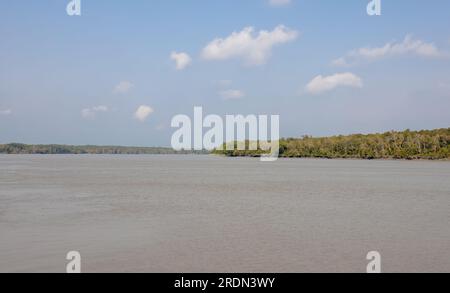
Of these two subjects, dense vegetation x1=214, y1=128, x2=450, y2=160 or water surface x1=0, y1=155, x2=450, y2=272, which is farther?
dense vegetation x1=214, y1=128, x2=450, y2=160

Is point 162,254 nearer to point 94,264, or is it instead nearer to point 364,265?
point 94,264

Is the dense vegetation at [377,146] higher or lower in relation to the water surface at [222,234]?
higher

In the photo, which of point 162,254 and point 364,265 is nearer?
point 364,265

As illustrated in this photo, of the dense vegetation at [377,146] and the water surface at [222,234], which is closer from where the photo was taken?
the water surface at [222,234]

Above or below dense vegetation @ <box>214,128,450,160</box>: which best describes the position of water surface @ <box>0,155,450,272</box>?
below

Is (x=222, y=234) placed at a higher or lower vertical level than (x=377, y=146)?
lower

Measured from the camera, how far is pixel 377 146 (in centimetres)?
11444

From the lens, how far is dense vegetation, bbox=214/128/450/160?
103 meters

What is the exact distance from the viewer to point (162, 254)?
1055 cm

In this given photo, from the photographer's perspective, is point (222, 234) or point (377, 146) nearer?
point (222, 234)

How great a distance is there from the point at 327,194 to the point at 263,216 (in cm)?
941

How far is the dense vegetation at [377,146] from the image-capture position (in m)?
103
